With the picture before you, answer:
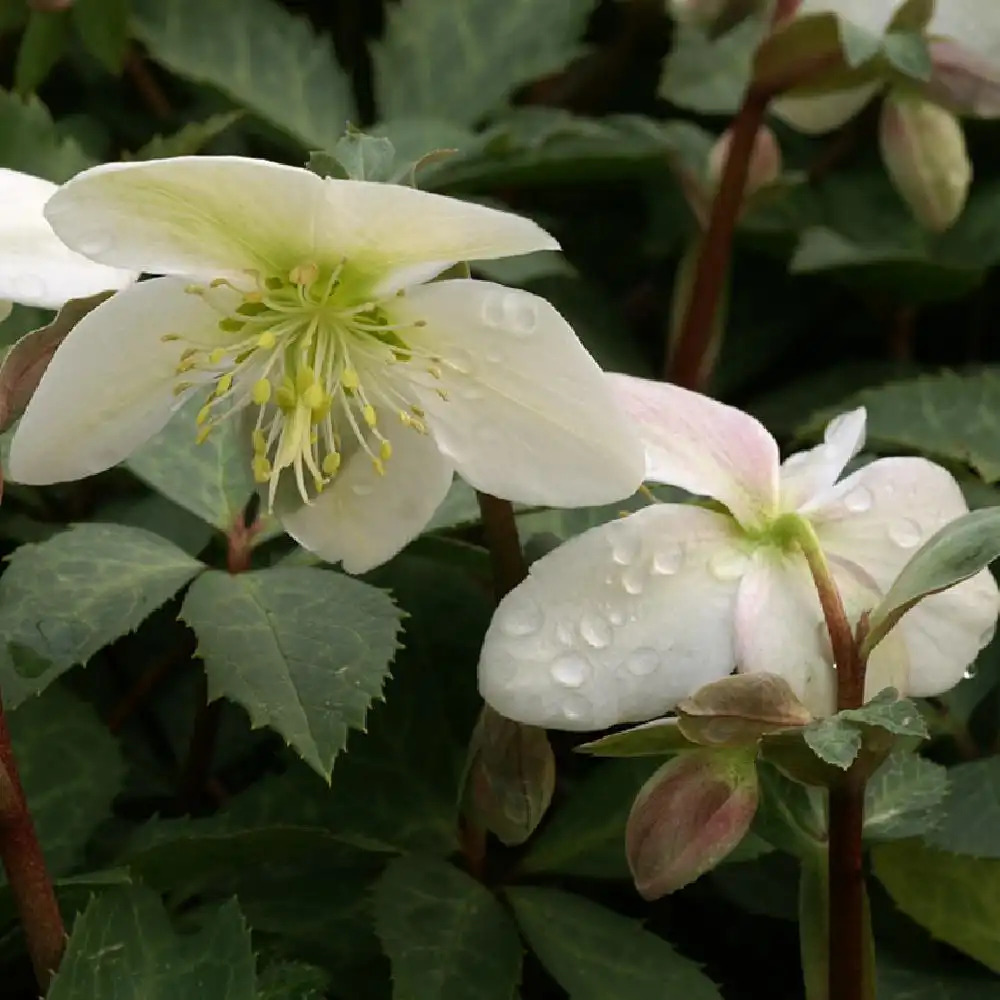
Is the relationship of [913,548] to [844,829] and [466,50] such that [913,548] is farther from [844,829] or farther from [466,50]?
[466,50]

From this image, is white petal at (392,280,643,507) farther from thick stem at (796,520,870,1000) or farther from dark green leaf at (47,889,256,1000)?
dark green leaf at (47,889,256,1000)

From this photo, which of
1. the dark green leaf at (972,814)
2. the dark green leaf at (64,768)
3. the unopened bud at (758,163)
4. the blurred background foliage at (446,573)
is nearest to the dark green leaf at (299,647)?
the blurred background foliage at (446,573)

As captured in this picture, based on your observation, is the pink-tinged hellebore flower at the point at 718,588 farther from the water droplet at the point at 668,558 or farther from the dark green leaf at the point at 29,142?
the dark green leaf at the point at 29,142

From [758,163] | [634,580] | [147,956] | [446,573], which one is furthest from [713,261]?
[147,956]

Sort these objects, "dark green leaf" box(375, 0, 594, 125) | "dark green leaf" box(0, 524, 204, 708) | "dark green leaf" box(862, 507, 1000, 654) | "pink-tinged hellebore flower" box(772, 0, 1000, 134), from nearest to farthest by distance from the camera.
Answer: "dark green leaf" box(862, 507, 1000, 654), "dark green leaf" box(0, 524, 204, 708), "pink-tinged hellebore flower" box(772, 0, 1000, 134), "dark green leaf" box(375, 0, 594, 125)

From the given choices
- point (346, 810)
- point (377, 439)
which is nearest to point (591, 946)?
point (346, 810)

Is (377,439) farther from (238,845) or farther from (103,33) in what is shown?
(103,33)

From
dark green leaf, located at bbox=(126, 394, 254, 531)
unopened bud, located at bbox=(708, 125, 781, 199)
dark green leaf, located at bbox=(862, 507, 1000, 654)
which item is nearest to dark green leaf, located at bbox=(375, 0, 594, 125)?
unopened bud, located at bbox=(708, 125, 781, 199)
